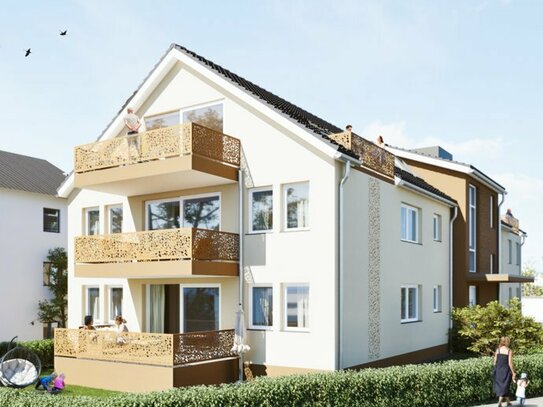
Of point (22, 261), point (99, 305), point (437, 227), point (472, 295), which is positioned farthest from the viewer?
point (22, 261)

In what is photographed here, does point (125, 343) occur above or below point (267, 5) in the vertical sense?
below

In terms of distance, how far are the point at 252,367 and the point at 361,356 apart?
3.22m

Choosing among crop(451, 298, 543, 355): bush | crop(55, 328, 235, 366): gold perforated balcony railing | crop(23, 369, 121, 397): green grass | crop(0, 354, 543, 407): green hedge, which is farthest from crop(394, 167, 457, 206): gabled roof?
crop(23, 369, 121, 397): green grass

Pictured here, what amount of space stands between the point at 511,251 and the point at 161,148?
Result: 92.3 feet

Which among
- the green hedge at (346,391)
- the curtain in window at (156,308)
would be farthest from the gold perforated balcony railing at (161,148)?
the green hedge at (346,391)

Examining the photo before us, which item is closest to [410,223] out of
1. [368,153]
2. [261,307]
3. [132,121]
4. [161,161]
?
[368,153]

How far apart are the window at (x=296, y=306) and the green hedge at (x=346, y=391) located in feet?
10.7

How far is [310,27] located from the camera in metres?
15.1

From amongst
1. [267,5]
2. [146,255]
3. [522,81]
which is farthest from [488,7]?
[146,255]

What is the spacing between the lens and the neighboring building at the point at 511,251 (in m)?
33.7

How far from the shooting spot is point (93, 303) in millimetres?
21625

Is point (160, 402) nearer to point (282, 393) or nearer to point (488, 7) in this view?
point (282, 393)

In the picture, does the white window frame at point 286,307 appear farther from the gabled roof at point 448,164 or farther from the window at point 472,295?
the window at point 472,295

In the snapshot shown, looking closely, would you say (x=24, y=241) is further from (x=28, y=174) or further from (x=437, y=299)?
(x=437, y=299)
